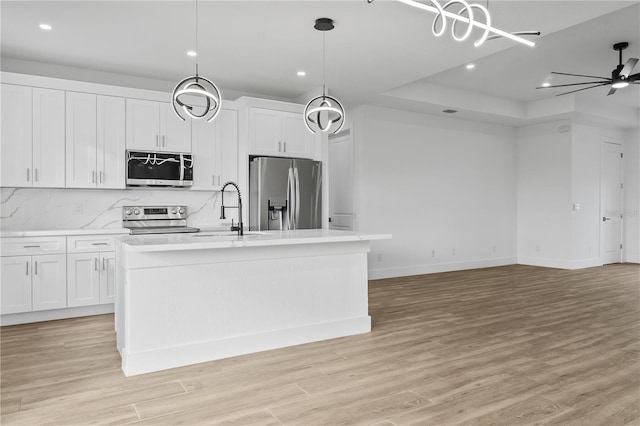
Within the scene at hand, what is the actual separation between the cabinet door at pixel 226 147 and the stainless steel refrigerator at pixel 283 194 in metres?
0.28

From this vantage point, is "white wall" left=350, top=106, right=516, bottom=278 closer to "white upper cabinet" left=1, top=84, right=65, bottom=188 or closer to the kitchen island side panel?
the kitchen island side panel

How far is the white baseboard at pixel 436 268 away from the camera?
6938mm

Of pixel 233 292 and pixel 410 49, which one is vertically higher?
pixel 410 49

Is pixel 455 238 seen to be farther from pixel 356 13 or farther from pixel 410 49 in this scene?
pixel 356 13

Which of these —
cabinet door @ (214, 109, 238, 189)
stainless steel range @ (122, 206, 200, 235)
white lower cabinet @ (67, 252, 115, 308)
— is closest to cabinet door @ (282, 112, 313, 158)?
cabinet door @ (214, 109, 238, 189)

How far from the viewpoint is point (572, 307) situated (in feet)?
16.1

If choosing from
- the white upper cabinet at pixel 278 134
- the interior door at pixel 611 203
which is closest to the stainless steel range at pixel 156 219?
the white upper cabinet at pixel 278 134

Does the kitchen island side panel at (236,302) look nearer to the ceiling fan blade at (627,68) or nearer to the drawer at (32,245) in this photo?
the drawer at (32,245)

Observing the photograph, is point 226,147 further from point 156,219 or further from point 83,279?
point 83,279

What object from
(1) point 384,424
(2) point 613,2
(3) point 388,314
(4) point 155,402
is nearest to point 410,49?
(2) point 613,2

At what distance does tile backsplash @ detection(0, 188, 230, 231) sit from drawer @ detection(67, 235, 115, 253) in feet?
1.71

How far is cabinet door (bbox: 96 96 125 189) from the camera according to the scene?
482 cm

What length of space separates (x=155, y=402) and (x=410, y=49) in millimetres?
3844

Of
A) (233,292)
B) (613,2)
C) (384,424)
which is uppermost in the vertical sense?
(613,2)
